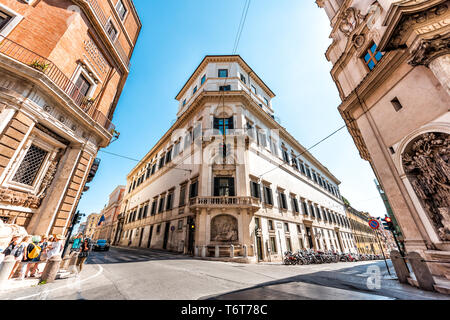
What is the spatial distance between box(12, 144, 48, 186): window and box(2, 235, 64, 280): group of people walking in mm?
2234

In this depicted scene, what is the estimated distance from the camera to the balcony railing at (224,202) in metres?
14.4

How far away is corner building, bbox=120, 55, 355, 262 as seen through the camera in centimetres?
1454

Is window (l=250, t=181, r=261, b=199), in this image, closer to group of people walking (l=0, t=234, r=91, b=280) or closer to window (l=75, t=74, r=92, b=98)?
group of people walking (l=0, t=234, r=91, b=280)

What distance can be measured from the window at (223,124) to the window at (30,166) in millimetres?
13593

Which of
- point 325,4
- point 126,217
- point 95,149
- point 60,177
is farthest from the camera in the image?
point 126,217

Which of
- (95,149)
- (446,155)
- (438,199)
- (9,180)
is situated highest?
(95,149)

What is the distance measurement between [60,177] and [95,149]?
7.01ft

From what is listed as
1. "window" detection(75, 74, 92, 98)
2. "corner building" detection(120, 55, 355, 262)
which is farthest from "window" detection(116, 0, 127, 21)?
"corner building" detection(120, 55, 355, 262)

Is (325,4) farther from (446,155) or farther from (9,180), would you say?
(9,180)

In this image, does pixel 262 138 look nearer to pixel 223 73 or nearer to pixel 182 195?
pixel 223 73

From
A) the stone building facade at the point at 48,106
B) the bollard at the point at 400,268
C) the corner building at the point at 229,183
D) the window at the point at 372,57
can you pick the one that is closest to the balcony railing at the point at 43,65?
the stone building facade at the point at 48,106

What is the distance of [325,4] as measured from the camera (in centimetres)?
1259

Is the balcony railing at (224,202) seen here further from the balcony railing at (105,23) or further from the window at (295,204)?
the balcony railing at (105,23)
